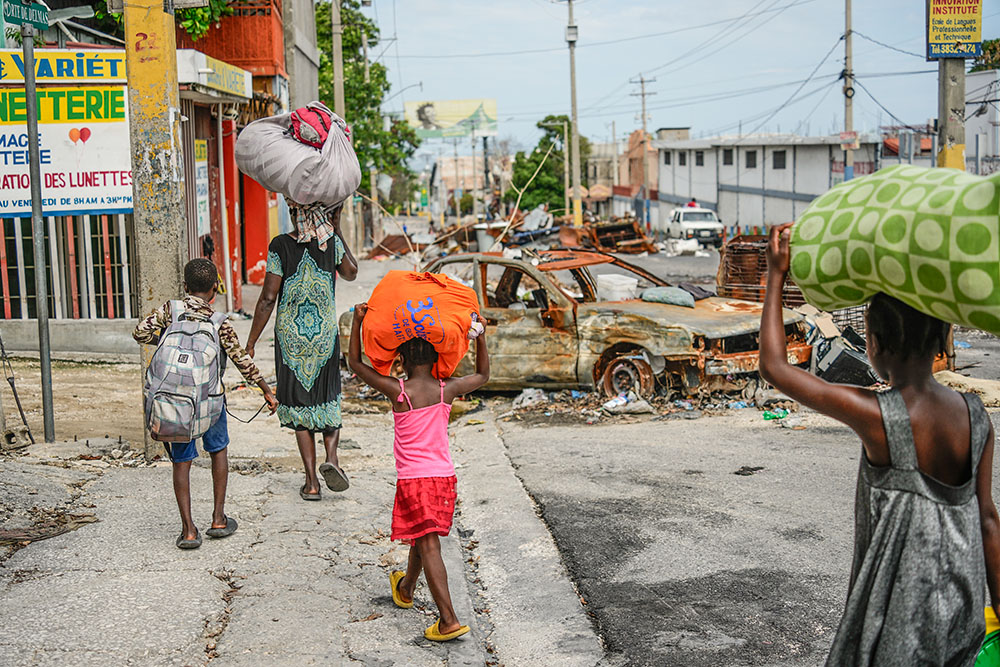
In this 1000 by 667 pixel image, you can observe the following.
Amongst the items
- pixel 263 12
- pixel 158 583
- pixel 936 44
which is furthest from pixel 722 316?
pixel 263 12

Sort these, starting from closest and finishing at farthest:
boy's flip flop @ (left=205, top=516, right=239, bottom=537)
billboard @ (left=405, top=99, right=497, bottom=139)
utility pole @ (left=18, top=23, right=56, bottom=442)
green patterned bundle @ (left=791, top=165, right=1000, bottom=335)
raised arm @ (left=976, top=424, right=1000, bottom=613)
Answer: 1. green patterned bundle @ (left=791, top=165, right=1000, bottom=335)
2. raised arm @ (left=976, top=424, right=1000, bottom=613)
3. boy's flip flop @ (left=205, top=516, right=239, bottom=537)
4. utility pole @ (left=18, top=23, right=56, bottom=442)
5. billboard @ (left=405, top=99, right=497, bottom=139)

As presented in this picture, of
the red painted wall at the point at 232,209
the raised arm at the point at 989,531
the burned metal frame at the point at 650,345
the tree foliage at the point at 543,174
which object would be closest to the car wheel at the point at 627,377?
the burned metal frame at the point at 650,345

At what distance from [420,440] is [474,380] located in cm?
36

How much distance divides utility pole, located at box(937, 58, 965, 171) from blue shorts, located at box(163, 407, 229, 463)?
1031 cm

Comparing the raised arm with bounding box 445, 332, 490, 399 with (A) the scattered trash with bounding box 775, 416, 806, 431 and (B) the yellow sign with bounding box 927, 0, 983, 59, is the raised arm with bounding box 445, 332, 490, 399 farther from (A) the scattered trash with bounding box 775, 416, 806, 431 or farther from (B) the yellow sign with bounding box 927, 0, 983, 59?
(B) the yellow sign with bounding box 927, 0, 983, 59

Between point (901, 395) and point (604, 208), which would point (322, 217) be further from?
point (604, 208)

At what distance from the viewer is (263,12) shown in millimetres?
18688

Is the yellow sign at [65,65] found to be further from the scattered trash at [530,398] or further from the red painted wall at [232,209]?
the red painted wall at [232,209]

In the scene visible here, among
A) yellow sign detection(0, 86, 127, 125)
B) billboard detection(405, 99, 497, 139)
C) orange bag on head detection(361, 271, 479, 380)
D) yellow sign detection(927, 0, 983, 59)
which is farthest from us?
billboard detection(405, 99, 497, 139)

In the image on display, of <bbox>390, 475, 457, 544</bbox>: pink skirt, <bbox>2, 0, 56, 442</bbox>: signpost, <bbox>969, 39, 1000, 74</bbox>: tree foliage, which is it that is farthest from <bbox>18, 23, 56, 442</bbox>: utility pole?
<bbox>969, 39, 1000, 74</bbox>: tree foliage

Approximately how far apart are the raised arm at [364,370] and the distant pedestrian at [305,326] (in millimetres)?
1675

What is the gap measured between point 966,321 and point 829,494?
13.9ft

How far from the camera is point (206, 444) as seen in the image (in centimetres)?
527

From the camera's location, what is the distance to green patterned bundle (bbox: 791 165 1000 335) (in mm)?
2518
